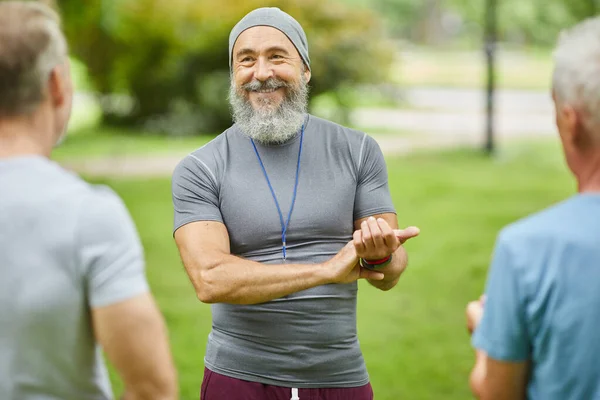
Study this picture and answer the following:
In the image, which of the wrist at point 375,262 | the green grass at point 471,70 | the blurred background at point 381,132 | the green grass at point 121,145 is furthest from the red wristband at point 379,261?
the green grass at point 471,70

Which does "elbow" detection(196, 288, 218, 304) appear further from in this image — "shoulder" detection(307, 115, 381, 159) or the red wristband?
"shoulder" detection(307, 115, 381, 159)

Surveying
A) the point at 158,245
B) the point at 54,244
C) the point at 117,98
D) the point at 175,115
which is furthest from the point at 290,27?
the point at 117,98

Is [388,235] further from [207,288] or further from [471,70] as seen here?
[471,70]

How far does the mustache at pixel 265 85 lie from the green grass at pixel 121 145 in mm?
13951

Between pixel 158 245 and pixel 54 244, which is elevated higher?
pixel 54 244

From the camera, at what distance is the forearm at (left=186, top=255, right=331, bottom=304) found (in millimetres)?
2617

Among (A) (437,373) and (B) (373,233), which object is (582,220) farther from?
(A) (437,373)

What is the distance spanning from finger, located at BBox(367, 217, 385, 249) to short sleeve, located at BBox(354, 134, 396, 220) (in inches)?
12.2

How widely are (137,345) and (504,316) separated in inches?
30.6

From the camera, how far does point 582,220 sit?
6.03 ft

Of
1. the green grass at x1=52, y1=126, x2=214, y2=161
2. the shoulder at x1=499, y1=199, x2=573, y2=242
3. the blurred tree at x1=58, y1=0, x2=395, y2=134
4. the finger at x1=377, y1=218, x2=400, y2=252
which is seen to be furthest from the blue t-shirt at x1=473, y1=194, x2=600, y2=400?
the green grass at x1=52, y1=126, x2=214, y2=161

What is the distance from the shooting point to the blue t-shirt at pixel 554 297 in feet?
5.98

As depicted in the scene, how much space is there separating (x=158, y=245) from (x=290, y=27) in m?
8.31

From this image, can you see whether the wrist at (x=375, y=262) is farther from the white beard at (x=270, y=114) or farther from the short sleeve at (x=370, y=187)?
the white beard at (x=270, y=114)
